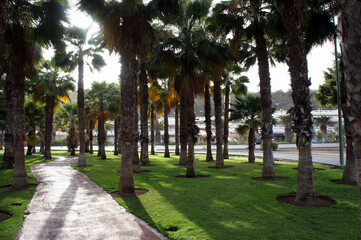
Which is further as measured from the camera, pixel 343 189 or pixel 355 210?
pixel 343 189

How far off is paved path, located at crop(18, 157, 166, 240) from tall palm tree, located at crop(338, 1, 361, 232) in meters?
3.97

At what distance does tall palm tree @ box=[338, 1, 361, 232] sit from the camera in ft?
8.42

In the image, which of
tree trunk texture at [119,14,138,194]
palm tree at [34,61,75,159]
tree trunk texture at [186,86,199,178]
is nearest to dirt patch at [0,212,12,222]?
tree trunk texture at [119,14,138,194]

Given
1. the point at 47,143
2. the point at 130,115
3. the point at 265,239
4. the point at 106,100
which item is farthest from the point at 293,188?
the point at 47,143

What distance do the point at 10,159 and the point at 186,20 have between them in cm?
1500

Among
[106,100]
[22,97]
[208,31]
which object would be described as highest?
[208,31]

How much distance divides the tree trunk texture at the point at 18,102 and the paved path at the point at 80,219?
89.0 inches

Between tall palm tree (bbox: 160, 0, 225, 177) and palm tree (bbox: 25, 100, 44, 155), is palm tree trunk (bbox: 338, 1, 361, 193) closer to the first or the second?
tall palm tree (bbox: 160, 0, 225, 177)

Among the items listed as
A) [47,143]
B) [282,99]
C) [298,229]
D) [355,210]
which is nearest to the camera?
[298,229]

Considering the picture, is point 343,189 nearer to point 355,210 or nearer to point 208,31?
point 355,210

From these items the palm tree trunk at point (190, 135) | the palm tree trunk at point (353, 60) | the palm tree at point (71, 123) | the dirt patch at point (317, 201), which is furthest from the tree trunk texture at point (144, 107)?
the palm tree at point (71, 123)

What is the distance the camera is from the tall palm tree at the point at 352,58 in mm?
2566

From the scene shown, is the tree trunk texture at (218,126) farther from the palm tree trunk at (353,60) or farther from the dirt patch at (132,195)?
the palm tree trunk at (353,60)

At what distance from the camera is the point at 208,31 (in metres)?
15.1
